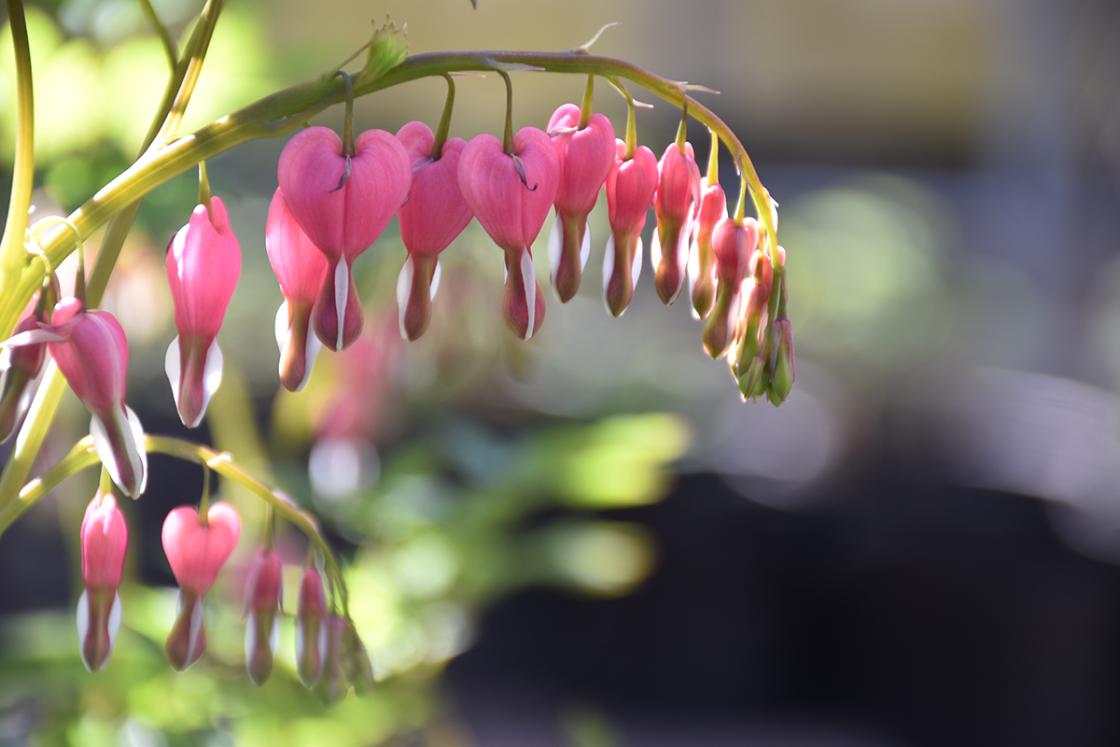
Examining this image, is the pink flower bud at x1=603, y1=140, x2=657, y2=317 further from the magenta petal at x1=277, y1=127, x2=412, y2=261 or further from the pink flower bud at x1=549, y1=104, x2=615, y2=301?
the magenta petal at x1=277, y1=127, x2=412, y2=261

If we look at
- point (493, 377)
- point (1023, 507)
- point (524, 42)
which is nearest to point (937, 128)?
point (524, 42)

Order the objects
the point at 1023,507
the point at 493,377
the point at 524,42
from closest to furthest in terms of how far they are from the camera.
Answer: the point at 493,377 < the point at 1023,507 < the point at 524,42

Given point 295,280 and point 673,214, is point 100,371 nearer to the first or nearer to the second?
point 295,280

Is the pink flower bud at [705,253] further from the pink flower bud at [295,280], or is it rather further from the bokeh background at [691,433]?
the bokeh background at [691,433]

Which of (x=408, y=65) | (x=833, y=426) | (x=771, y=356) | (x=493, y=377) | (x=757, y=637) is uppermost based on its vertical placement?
(x=408, y=65)

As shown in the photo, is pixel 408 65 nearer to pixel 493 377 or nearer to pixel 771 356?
pixel 771 356

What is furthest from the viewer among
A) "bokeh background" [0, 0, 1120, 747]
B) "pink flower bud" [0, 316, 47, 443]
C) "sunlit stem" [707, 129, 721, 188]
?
→ "bokeh background" [0, 0, 1120, 747]

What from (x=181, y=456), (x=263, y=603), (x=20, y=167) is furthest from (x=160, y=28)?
(x=263, y=603)

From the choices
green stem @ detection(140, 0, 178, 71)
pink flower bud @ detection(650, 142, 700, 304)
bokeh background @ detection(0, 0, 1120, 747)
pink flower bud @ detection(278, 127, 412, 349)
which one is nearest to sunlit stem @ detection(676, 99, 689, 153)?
pink flower bud @ detection(650, 142, 700, 304)
